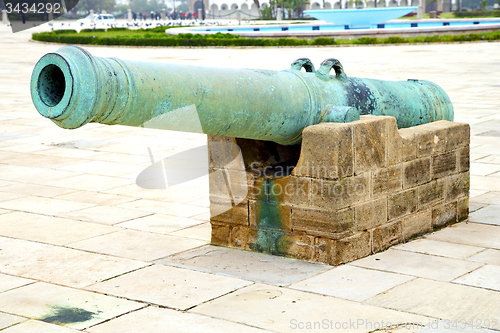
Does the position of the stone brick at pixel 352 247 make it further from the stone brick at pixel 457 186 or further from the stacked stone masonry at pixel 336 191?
the stone brick at pixel 457 186

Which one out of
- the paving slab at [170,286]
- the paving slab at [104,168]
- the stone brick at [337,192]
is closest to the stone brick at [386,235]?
the stone brick at [337,192]

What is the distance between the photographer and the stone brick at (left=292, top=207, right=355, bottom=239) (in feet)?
14.6

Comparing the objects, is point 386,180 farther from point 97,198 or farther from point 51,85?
point 97,198

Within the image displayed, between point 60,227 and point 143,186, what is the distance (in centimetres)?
160

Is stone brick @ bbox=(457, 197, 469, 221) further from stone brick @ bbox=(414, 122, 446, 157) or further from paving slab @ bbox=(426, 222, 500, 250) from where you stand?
stone brick @ bbox=(414, 122, 446, 157)

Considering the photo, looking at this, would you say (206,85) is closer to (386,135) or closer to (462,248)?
(386,135)

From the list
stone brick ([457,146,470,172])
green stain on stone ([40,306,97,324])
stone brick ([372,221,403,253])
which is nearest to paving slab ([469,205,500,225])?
stone brick ([457,146,470,172])

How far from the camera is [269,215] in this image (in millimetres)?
4754

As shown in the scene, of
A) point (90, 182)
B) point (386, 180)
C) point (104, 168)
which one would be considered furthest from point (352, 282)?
point (104, 168)

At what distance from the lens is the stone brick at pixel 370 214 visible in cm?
460

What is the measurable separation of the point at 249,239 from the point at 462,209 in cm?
196

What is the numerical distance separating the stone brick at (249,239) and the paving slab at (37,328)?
169cm

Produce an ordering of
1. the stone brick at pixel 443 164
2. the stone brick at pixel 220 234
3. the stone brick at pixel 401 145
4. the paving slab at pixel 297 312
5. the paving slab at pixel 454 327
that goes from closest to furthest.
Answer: the paving slab at pixel 454 327 → the paving slab at pixel 297 312 → the stone brick at pixel 401 145 → the stone brick at pixel 220 234 → the stone brick at pixel 443 164

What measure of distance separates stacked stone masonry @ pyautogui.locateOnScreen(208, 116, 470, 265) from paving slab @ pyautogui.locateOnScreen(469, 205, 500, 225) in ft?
1.53
